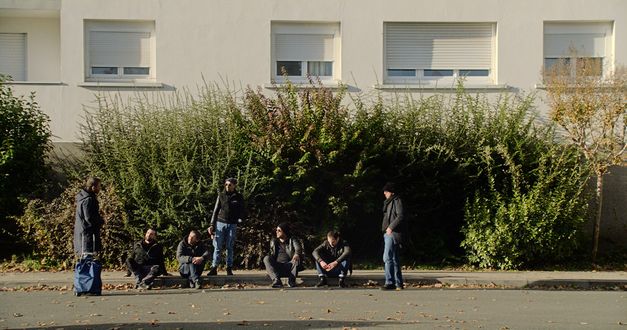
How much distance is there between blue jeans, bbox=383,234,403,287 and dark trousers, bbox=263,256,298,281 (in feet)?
5.22

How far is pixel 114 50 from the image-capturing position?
19594 millimetres

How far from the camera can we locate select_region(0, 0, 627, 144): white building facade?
63.7ft

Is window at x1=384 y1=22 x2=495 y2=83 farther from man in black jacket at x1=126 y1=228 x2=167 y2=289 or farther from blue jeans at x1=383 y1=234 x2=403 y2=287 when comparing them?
man in black jacket at x1=126 y1=228 x2=167 y2=289

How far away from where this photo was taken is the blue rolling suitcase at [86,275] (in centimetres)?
1360

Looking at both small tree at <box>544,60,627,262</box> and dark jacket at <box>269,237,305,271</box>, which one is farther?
small tree at <box>544,60,627,262</box>

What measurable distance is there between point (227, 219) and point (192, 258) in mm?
1228

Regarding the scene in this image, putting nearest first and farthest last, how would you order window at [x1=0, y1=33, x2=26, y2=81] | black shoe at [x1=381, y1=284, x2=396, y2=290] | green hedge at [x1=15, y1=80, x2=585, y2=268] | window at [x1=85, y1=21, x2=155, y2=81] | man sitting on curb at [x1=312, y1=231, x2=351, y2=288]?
black shoe at [x1=381, y1=284, x2=396, y2=290] → man sitting on curb at [x1=312, y1=231, x2=351, y2=288] → green hedge at [x1=15, y1=80, x2=585, y2=268] → window at [x1=85, y1=21, x2=155, y2=81] → window at [x1=0, y1=33, x2=26, y2=81]

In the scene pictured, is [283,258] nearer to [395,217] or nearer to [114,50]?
[395,217]

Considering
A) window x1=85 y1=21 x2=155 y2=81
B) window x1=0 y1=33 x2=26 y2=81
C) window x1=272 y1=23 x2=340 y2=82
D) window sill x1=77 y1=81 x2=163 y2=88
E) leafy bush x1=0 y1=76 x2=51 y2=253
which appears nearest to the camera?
leafy bush x1=0 y1=76 x2=51 y2=253

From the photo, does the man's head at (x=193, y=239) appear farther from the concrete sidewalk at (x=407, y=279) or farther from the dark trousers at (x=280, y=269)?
the dark trousers at (x=280, y=269)

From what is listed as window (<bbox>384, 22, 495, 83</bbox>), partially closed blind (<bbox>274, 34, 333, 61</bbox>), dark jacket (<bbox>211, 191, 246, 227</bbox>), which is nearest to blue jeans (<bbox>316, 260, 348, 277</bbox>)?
dark jacket (<bbox>211, 191, 246, 227</bbox>)

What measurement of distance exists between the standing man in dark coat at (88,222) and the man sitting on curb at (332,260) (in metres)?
3.75

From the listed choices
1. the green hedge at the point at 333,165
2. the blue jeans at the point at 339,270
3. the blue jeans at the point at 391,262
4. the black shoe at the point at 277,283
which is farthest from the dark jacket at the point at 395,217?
the green hedge at the point at 333,165

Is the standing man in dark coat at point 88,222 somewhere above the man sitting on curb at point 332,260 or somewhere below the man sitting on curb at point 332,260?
above
